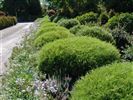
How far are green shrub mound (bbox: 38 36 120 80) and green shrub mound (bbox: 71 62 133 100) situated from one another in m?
2.74

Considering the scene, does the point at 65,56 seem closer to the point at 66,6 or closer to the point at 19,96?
the point at 19,96

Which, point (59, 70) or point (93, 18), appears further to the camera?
point (93, 18)

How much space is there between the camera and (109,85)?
485cm

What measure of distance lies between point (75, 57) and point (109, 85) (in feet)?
11.1

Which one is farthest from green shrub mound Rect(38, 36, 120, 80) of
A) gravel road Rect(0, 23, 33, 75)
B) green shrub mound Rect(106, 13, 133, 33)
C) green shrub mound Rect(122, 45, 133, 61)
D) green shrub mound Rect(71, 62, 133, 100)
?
green shrub mound Rect(106, 13, 133, 33)

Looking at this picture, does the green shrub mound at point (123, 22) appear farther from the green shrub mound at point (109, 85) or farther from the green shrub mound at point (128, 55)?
the green shrub mound at point (109, 85)

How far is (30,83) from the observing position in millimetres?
6781

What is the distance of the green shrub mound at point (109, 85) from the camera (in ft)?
15.5

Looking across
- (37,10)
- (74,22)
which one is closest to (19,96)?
(74,22)

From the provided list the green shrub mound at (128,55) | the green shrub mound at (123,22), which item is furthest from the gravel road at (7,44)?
the green shrub mound at (123,22)

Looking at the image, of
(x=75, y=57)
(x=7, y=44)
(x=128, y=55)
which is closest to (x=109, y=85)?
(x=75, y=57)

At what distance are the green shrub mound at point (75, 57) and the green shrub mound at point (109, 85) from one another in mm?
2736

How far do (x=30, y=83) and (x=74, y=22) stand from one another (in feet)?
46.0

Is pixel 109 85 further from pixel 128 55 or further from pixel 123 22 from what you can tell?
pixel 123 22
